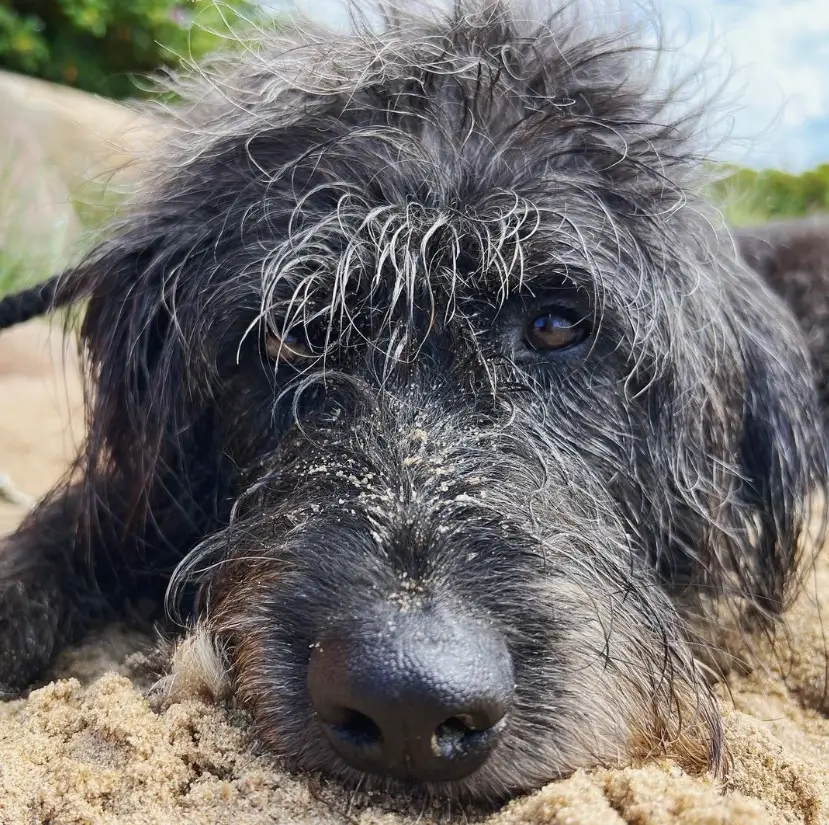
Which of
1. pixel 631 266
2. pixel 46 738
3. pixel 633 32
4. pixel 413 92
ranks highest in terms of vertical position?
pixel 633 32

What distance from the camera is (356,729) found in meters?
1.62

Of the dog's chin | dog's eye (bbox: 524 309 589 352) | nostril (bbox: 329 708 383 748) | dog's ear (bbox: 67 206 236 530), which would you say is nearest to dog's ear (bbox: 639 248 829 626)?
dog's eye (bbox: 524 309 589 352)

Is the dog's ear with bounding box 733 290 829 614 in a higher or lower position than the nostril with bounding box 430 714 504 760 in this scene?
higher

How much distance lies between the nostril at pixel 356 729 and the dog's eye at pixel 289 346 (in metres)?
0.99

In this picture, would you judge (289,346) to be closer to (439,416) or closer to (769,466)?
(439,416)

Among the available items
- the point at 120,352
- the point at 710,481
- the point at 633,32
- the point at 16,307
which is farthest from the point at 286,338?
the point at 633,32

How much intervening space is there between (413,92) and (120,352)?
113 cm

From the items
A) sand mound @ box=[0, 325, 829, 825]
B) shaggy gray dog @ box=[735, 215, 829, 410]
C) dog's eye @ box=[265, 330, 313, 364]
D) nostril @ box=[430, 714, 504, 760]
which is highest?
shaggy gray dog @ box=[735, 215, 829, 410]

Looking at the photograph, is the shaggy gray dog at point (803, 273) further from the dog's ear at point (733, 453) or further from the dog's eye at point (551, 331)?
the dog's eye at point (551, 331)

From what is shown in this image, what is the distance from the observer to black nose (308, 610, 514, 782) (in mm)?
1506

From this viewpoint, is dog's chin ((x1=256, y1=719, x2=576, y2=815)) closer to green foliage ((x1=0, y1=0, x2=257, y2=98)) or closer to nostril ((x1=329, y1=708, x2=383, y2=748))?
nostril ((x1=329, y1=708, x2=383, y2=748))

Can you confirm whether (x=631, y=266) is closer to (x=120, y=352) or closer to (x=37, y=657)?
(x=120, y=352)

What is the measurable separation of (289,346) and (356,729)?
42.3 inches

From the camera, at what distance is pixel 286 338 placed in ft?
7.76
